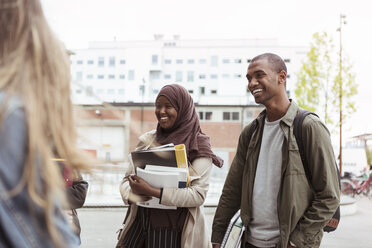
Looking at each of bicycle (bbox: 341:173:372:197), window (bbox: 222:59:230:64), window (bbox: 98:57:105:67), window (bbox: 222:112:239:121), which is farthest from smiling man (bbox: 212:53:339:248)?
window (bbox: 98:57:105:67)

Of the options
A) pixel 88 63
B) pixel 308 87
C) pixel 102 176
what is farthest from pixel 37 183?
pixel 88 63

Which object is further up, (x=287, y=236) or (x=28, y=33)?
(x=28, y=33)

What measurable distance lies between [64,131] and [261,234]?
70.4 inches

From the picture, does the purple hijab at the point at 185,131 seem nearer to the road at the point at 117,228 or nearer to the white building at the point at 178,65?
the road at the point at 117,228

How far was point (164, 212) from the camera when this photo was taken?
102 inches

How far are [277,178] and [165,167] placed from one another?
0.68 meters

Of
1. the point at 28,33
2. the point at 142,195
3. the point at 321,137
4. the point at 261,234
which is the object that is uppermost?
the point at 28,33

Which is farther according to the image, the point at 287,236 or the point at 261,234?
the point at 261,234

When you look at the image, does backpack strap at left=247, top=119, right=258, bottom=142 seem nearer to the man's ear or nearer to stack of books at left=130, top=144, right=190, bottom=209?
the man's ear

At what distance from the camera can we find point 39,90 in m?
0.86

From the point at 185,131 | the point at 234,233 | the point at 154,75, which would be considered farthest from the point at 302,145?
the point at 154,75

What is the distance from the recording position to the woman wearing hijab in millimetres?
2504

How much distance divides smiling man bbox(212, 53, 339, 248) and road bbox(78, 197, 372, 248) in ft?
14.8

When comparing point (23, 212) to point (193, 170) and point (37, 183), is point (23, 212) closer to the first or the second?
point (37, 183)
